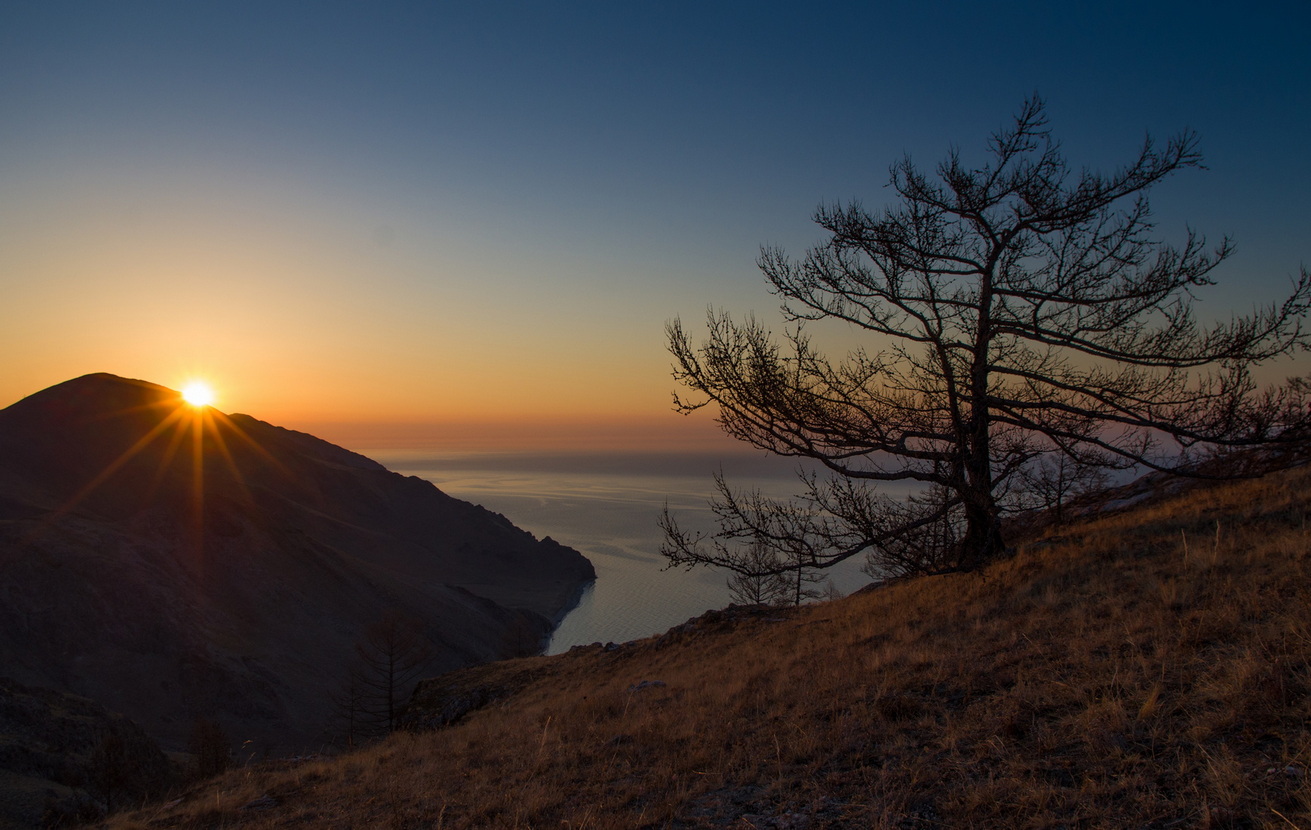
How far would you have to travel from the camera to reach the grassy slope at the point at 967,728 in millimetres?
3871

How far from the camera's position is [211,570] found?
62469 millimetres

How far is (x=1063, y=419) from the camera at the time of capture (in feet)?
33.0

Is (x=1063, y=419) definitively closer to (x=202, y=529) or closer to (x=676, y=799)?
(x=676, y=799)

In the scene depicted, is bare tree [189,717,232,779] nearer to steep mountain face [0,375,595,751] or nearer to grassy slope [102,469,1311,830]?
steep mountain face [0,375,595,751]

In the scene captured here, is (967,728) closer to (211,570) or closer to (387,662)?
(387,662)

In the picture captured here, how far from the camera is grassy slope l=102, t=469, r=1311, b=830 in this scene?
3.87 m

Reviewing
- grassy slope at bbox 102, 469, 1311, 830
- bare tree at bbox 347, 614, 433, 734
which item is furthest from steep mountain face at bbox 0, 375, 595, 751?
grassy slope at bbox 102, 469, 1311, 830

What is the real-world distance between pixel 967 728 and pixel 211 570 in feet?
244

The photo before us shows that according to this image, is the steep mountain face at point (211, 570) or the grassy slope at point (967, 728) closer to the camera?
the grassy slope at point (967, 728)

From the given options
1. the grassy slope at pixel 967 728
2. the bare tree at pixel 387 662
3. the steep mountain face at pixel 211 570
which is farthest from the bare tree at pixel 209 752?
the bare tree at pixel 387 662

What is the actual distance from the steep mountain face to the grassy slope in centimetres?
4187

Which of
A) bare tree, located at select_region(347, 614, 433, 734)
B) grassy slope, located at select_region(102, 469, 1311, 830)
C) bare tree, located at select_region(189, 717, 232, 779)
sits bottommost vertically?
bare tree, located at select_region(347, 614, 433, 734)

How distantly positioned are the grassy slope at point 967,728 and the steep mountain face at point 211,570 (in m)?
41.9

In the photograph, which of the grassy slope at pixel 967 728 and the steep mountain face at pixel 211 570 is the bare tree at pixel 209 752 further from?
the grassy slope at pixel 967 728
